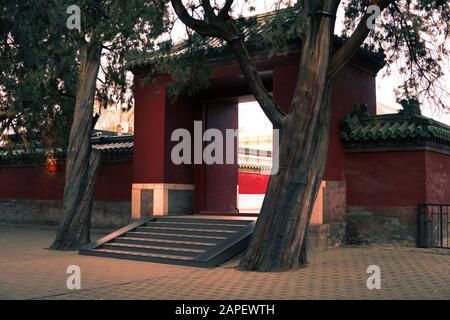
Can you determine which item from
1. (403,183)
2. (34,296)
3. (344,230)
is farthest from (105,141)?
(34,296)

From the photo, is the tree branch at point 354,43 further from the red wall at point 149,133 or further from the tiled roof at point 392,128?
the red wall at point 149,133

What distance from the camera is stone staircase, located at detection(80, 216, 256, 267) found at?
8.97 metres

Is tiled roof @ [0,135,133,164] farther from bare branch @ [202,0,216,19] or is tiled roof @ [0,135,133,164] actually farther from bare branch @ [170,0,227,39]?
bare branch @ [202,0,216,19]

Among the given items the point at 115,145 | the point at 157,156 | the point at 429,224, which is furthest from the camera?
the point at 115,145

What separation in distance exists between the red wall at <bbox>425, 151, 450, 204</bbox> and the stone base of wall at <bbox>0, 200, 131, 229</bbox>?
7.78 m

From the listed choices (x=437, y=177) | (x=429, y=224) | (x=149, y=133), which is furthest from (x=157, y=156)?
(x=437, y=177)

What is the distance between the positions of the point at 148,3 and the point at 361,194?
617 cm

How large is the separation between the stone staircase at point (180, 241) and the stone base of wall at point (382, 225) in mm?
2706

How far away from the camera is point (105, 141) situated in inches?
645

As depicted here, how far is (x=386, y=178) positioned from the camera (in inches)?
453

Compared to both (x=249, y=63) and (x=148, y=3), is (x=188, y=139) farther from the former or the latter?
(x=249, y=63)

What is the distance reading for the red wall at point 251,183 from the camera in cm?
2248

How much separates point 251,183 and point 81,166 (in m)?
12.4

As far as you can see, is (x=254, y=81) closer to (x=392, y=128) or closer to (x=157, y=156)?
(x=392, y=128)
